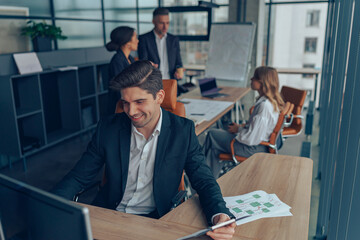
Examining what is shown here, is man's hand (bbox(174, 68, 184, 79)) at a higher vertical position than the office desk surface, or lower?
higher

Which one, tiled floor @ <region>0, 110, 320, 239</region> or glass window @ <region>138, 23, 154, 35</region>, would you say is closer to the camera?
tiled floor @ <region>0, 110, 320, 239</region>

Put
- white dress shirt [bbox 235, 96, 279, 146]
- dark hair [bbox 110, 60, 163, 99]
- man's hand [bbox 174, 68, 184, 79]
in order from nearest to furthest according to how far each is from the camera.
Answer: dark hair [bbox 110, 60, 163, 99], white dress shirt [bbox 235, 96, 279, 146], man's hand [bbox 174, 68, 184, 79]

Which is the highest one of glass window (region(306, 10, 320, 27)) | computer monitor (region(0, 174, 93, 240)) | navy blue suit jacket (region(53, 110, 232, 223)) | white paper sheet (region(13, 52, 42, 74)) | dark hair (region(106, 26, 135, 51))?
glass window (region(306, 10, 320, 27))

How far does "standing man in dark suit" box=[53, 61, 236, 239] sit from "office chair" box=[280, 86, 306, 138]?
87.0 inches

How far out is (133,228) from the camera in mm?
1285

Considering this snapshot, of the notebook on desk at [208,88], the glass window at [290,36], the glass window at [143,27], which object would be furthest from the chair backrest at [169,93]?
the glass window at [143,27]

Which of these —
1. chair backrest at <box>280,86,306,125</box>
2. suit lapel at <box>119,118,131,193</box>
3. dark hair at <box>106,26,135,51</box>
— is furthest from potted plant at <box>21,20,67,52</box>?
suit lapel at <box>119,118,131,193</box>

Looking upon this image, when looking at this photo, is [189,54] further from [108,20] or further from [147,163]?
[147,163]

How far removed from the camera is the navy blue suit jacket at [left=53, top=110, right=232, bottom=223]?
166 centimetres

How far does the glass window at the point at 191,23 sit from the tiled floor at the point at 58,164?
3.28 m

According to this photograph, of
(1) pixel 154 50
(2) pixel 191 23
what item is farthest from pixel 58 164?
(2) pixel 191 23

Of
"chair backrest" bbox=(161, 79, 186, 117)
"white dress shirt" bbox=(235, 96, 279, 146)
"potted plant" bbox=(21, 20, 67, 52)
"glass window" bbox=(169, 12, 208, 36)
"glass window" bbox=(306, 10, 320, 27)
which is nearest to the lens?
"chair backrest" bbox=(161, 79, 186, 117)

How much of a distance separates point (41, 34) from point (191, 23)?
3.68 metres

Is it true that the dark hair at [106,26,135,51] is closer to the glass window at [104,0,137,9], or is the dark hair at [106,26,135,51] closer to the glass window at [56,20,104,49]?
the glass window at [56,20,104,49]
